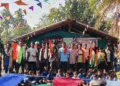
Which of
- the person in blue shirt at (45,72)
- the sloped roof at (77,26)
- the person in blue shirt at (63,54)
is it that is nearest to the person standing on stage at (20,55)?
the person in blue shirt at (45,72)

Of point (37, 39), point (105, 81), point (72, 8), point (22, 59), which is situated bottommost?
point (105, 81)

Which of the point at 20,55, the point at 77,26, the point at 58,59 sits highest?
the point at 77,26

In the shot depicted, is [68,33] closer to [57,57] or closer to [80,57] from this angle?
[80,57]

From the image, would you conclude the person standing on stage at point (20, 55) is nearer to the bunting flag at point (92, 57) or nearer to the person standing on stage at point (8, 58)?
the person standing on stage at point (8, 58)

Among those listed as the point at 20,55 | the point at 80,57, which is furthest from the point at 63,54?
the point at 20,55

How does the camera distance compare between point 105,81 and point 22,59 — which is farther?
point 22,59

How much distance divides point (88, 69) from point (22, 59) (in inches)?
118

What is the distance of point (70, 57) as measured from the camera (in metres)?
15.6

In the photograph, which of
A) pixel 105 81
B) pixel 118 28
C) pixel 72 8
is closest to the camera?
pixel 105 81

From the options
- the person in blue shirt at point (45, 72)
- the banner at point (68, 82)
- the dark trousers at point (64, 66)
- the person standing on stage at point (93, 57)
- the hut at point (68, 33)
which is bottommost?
the banner at point (68, 82)

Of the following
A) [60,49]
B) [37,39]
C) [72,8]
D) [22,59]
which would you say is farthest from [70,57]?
[72,8]

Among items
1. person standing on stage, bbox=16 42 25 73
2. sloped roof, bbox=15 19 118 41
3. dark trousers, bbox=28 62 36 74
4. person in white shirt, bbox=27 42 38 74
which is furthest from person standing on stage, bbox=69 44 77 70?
sloped roof, bbox=15 19 118 41

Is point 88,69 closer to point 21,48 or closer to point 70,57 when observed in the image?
point 70,57

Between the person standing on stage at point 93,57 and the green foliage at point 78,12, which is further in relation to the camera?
the green foliage at point 78,12
